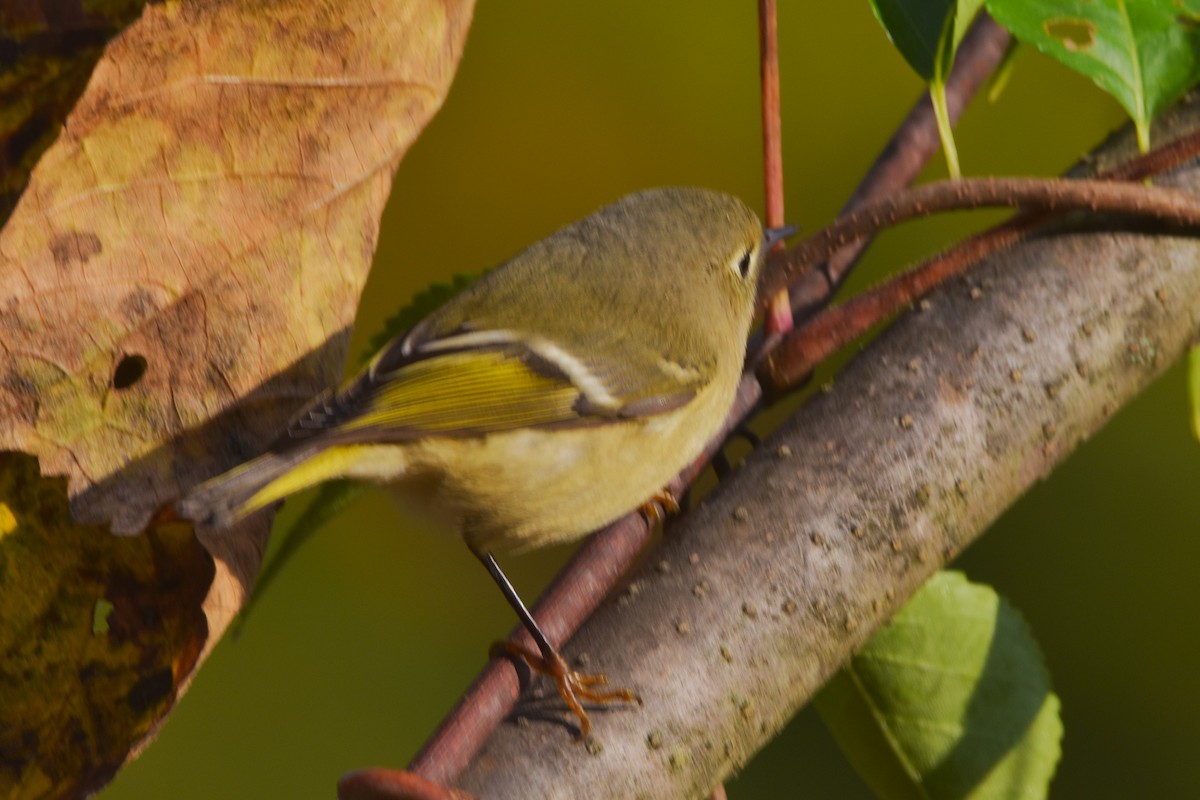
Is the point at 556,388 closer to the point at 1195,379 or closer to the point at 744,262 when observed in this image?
the point at 744,262

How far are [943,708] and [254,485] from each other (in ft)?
1.38

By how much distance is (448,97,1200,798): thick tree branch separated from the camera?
55 cm

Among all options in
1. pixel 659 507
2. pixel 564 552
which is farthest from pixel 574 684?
pixel 564 552

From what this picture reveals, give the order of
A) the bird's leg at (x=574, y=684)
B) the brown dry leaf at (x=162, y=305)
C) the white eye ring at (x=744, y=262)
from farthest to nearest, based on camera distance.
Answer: the white eye ring at (x=744, y=262) → the brown dry leaf at (x=162, y=305) → the bird's leg at (x=574, y=684)

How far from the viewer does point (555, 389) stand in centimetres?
90

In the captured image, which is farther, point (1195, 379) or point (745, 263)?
point (745, 263)

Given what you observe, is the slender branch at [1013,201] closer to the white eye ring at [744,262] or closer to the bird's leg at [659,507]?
the bird's leg at [659,507]

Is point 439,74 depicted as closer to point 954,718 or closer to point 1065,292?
point 1065,292

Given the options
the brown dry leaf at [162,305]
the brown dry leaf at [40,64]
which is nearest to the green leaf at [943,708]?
the brown dry leaf at [162,305]

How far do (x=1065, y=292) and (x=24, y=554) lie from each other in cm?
57

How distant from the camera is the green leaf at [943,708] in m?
A: 0.74

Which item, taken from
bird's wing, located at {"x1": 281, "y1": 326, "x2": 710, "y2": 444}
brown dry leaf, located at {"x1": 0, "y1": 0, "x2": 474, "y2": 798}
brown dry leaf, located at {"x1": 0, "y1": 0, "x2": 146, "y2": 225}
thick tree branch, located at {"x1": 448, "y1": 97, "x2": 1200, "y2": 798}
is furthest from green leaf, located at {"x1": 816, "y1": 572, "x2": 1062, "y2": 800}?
brown dry leaf, located at {"x1": 0, "y1": 0, "x2": 146, "y2": 225}

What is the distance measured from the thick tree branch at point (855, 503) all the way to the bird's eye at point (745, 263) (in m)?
0.42

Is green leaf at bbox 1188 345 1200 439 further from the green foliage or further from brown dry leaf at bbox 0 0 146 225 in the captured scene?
brown dry leaf at bbox 0 0 146 225
